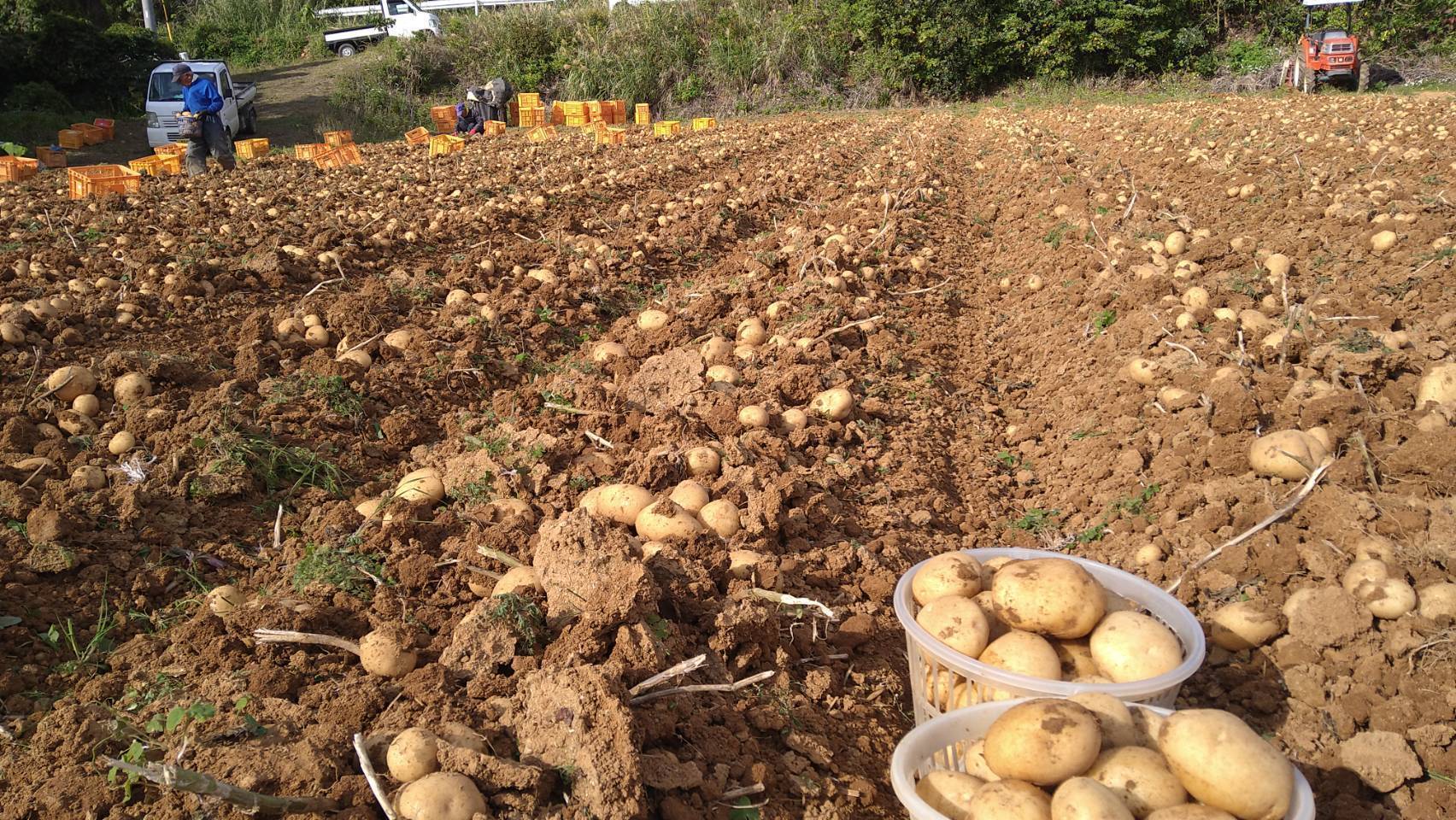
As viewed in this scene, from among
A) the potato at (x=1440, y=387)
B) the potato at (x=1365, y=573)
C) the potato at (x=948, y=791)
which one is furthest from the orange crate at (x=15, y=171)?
the potato at (x=1440, y=387)

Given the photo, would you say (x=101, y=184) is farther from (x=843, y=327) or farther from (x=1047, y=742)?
(x=1047, y=742)

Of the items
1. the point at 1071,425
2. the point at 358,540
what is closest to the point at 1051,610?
the point at 1071,425

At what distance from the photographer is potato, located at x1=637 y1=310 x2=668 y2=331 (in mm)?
5402

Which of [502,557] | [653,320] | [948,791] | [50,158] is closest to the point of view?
[948,791]

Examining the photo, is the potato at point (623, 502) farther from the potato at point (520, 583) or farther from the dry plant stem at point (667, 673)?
the dry plant stem at point (667, 673)

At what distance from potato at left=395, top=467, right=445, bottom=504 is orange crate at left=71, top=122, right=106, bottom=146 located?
→ 19361mm

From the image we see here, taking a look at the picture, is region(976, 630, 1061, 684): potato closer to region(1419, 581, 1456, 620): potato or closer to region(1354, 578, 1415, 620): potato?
region(1354, 578, 1415, 620): potato

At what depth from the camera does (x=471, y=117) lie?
17.6 metres

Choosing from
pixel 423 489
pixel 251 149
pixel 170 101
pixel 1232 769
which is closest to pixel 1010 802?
pixel 1232 769

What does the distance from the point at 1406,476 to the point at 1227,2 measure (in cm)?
2707

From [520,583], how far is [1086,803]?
1.77 m

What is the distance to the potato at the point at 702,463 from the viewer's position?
3.47m

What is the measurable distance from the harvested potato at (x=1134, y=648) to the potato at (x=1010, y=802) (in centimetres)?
56

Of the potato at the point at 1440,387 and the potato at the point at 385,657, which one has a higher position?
the potato at the point at 1440,387
